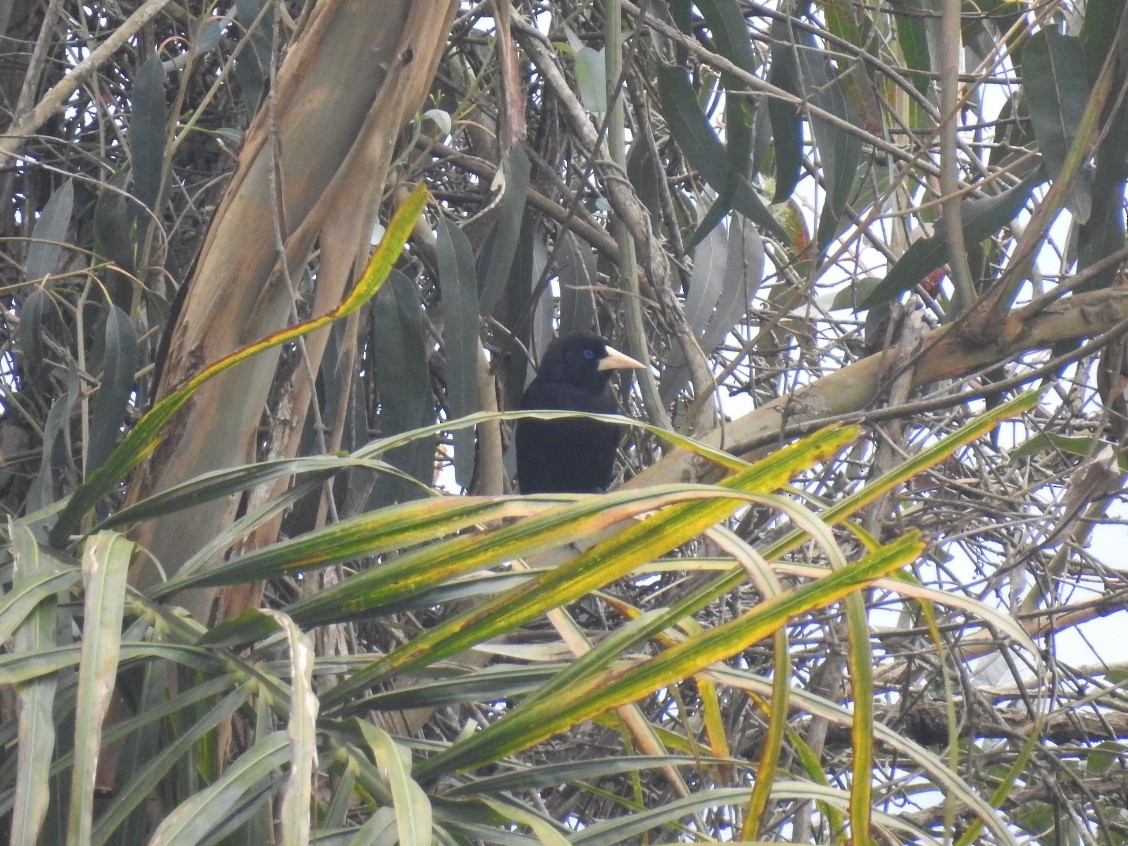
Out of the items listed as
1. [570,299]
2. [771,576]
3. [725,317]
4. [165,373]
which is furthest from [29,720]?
[570,299]

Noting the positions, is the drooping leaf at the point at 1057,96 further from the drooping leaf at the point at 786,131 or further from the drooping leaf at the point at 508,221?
the drooping leaf at the point at 508,221

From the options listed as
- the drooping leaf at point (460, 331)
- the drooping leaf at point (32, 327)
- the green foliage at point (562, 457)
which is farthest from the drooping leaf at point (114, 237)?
the drooping leaf at point (460, 331)

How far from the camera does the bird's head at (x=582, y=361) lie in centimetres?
344

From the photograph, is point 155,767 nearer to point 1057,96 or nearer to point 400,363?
point 400,363

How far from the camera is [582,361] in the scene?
369cm

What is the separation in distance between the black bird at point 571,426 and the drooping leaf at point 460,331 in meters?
1.19

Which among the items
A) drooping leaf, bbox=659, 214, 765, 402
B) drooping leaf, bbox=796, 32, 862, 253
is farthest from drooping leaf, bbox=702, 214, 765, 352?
drooping leaf, bbox=796, 32, 862, 253

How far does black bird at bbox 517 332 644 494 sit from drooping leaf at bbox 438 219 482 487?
1.19m

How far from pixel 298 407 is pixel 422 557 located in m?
0.64

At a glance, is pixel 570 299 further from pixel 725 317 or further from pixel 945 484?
pixel 945 484

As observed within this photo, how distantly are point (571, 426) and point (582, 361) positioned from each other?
45cm

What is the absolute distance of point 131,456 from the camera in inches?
43.5

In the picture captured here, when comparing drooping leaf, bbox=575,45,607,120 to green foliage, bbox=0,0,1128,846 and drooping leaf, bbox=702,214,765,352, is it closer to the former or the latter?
green foliage, bbox=0,0,1128,846

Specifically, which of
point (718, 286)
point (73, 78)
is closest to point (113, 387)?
point (73, 78)
